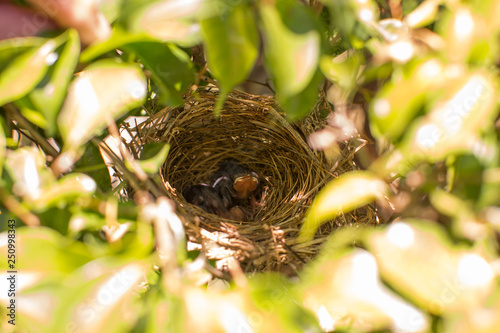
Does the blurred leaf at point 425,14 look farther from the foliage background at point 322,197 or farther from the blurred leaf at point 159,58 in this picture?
the blurred leaf at point 159,58

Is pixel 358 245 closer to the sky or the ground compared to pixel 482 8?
closer to the ground

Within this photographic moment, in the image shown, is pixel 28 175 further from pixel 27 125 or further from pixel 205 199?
pixel 205 199

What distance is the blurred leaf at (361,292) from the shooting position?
268 mm

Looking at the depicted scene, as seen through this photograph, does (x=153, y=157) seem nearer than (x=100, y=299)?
No

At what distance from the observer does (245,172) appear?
1.31 metres

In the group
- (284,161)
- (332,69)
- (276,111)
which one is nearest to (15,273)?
(332,69)

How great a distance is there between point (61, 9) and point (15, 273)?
0.25 m

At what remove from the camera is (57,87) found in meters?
0.33

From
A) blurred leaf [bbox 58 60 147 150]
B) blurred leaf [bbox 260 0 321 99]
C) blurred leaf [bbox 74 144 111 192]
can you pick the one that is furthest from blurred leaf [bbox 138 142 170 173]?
blurred leaf [bbox 260 0 321 99]

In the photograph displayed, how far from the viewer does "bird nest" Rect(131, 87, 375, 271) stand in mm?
654

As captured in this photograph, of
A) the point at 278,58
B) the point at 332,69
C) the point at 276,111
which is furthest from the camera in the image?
the point at 276,111

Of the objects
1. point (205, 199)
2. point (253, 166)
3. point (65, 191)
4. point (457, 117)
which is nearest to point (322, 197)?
point (457, 117)

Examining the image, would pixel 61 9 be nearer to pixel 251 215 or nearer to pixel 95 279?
pixel 95 279

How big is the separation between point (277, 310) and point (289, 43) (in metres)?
0.21
